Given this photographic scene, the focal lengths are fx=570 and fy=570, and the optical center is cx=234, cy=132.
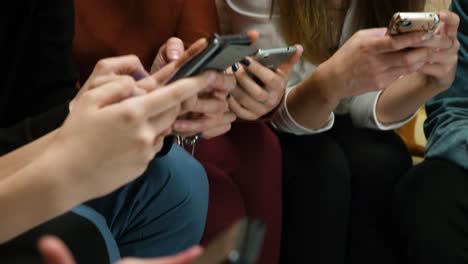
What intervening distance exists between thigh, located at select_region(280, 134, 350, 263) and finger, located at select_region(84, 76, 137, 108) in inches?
21.0

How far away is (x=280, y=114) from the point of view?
3.59ft

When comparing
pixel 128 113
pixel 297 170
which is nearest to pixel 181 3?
pixel 297 170

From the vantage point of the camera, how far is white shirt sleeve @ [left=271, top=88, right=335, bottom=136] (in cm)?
107

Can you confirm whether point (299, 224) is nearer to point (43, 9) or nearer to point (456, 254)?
point (456, 254)

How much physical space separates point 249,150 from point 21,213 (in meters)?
0.53

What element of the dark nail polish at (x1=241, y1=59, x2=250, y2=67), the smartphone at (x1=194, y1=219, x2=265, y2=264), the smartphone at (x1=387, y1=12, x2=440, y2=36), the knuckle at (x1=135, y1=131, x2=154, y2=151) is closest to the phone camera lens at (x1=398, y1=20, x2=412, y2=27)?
the smartphone at (x1=387, y1=12, x2=440, y2=36)

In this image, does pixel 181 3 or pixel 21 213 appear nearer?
pixel 21 213

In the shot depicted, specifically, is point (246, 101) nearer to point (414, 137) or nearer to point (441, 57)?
A: point (441, 57)

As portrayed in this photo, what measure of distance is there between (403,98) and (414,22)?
280mm

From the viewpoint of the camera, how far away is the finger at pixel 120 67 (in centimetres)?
71

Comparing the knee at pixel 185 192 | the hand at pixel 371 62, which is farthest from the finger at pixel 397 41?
the knee at pixel 185 192

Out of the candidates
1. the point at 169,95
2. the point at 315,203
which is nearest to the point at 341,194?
the point at 315,203

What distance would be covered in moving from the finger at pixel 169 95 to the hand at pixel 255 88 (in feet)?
0.78

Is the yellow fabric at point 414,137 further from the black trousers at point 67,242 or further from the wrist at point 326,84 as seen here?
the black trousers at point 67,242
